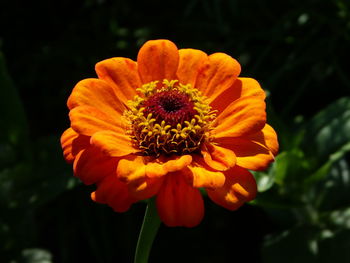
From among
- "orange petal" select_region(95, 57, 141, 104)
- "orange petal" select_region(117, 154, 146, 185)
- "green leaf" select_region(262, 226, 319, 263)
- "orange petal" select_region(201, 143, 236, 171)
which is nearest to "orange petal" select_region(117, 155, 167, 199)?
"orange petal" select_region(117, 154, 146, 185)

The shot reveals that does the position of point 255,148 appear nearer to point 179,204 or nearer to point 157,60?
point 179,204

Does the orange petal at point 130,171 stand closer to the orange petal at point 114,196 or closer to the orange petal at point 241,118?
the orange petal at point 114,196

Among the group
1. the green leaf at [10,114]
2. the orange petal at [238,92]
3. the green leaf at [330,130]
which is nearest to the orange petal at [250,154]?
the orange petal at [238,92]

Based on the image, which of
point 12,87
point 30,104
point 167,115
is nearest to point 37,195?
point 12,87

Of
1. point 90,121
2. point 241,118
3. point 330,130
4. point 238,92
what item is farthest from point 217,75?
point 330,130

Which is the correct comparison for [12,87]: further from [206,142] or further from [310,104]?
[310,104]

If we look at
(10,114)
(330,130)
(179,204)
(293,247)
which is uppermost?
(179,204)
